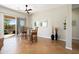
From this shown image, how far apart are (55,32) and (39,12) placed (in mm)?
1851

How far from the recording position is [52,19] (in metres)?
8.82

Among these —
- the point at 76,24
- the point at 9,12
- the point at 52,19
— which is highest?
the point at 9,12

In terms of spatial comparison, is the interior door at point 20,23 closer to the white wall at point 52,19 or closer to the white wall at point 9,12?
the white wall at point 9,12

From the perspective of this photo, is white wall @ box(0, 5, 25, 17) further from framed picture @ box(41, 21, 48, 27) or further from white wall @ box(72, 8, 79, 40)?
white wall @ box(72, 8, 79, 40)

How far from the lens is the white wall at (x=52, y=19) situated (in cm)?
795

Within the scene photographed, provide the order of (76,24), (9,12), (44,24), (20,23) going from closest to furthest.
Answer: (9,12), (20,23), (76,24), (44,24)

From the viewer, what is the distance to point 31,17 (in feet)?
25.1

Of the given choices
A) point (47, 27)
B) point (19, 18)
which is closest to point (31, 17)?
point (19, 18)

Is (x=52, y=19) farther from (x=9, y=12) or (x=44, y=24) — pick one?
A: (x=9, y=12)

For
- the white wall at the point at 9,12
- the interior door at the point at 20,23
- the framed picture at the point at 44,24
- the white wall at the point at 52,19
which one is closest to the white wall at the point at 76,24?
the white wall at the point at 52,19

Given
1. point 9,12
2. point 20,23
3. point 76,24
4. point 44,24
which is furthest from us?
point 44,24

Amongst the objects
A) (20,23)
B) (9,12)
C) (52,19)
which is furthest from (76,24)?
(9,12)

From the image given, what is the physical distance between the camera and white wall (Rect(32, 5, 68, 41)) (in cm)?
795
